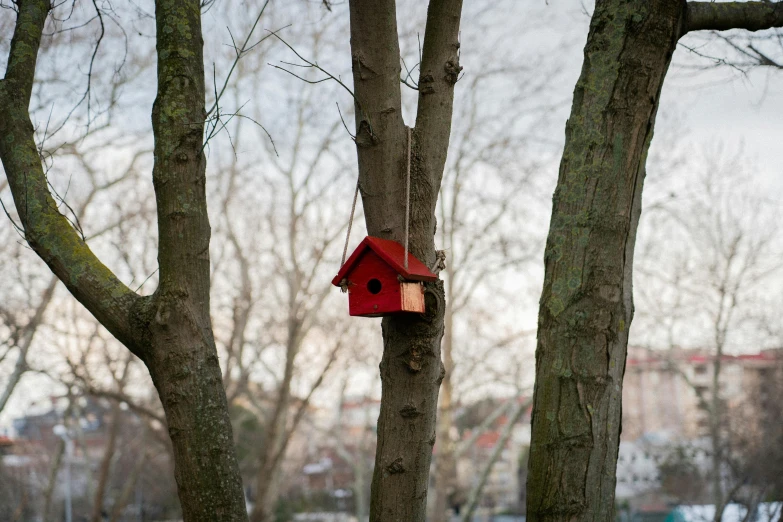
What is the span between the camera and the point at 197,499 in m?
2.29

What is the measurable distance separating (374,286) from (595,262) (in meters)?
0.73

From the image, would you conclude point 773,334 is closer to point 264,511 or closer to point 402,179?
point 264,511

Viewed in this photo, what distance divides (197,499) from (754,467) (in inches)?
663

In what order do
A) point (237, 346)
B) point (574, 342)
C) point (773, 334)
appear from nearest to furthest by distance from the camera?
point (574, 342) < point (237, 346) < point (773, 334)

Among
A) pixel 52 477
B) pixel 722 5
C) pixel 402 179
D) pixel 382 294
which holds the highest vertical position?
pixel 722 5

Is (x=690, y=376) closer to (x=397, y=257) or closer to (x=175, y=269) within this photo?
(x=397, y=257)

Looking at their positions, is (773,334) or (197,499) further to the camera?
(773,334)

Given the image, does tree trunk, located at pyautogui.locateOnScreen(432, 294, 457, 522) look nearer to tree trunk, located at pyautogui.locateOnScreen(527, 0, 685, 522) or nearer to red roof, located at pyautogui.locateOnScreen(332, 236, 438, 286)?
red roof, located at pyautogui.locateOnScreen(332, 236, 438, 286)

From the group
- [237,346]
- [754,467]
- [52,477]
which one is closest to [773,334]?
[754,467]

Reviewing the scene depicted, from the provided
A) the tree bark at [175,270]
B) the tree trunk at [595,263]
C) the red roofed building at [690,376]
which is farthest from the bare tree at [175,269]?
the red roofed building at [690,376]

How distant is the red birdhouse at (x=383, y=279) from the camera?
232 cm

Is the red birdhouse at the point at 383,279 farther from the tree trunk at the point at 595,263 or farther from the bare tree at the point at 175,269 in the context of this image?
the bare tree at the point at 175,269

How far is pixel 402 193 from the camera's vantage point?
2.45m

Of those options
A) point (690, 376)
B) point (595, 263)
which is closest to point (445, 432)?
point (690, 376)
